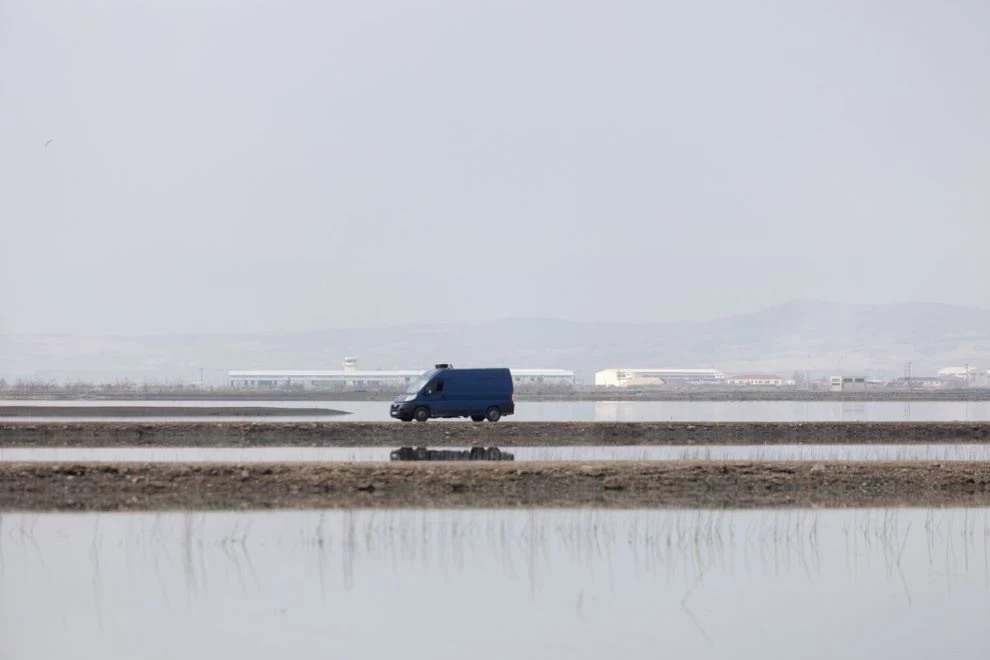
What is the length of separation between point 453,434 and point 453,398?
969 centimetres

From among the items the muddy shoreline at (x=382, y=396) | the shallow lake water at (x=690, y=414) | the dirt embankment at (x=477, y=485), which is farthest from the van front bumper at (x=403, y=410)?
the muddy shoreline at (x=382, y=396)

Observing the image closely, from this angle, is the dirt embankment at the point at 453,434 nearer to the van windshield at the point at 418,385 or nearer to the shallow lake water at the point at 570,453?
the shallow lake water at the point at 570,453

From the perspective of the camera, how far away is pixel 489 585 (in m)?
16.2

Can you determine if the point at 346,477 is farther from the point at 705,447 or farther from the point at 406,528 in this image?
the point at 705,447

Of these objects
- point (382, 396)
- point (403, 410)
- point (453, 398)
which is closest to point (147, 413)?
point (403, 410)

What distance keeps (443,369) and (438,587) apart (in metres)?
37.4

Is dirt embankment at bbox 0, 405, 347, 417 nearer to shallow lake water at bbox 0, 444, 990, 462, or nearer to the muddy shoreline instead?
Answer: shallow lake water at bbox 0, 444, 990, 462

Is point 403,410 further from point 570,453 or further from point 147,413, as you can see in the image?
point 570,453

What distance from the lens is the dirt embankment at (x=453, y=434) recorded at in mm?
40250

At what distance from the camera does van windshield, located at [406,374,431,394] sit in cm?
5277

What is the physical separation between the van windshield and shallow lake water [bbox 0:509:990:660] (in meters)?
30.3

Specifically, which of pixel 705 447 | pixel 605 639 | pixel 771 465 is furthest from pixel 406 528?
pixel 705 447

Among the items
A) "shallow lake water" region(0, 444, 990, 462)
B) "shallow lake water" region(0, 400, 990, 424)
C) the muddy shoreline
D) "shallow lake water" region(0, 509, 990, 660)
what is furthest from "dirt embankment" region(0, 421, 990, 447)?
the muddy shoreline

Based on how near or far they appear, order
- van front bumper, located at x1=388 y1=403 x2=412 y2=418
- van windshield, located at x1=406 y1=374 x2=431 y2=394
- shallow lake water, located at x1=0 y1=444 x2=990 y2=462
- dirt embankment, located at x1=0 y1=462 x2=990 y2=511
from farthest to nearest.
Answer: van windshield, located at x1=406 y1=374 x2=431 y2=394, van front bumper, located at x1=388 y1=403 x2=412 y2=418, shallow lake water, located at x1=0 y1=444 x2=990 y2=462, dirt embankment, located at x1=0 y1=462 x2=990 y2=511
